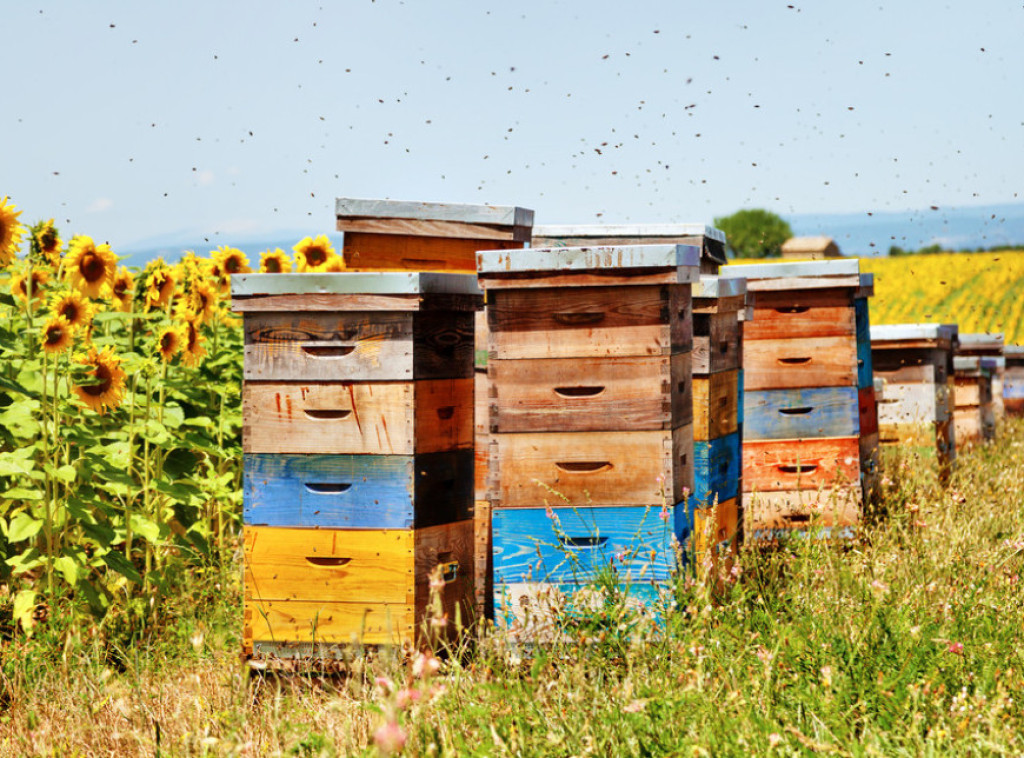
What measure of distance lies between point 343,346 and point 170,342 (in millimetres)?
1699

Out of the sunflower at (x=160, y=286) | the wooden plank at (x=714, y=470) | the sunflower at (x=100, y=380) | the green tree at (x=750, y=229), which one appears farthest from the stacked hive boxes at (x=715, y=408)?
the green tree at (x=750, y=229)

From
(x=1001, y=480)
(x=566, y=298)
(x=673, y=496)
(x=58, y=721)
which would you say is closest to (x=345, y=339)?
(x=566, y=298)

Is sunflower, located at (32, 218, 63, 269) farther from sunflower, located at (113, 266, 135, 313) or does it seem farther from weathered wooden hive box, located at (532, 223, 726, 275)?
weathered wooden hive box, located at (532, 223, 726, 275)

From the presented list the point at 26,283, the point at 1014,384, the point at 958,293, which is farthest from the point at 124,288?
the point at 958,293

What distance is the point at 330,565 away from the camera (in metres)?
4.38

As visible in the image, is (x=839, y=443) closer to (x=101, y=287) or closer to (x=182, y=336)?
(x=182, y=336)

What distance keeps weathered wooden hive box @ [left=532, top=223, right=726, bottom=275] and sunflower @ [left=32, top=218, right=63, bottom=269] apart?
8.34 ft

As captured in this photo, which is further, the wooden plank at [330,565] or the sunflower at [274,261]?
the sunflower at [274,261]

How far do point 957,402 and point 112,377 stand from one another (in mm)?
7670

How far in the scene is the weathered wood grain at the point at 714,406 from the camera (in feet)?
16.9

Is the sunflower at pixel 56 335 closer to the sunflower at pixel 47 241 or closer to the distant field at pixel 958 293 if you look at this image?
the sunflower at pixel 47 241

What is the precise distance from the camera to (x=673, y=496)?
13.7 ft

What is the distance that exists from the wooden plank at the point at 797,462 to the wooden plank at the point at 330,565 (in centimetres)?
267

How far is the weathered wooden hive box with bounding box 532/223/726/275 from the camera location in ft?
20.1
